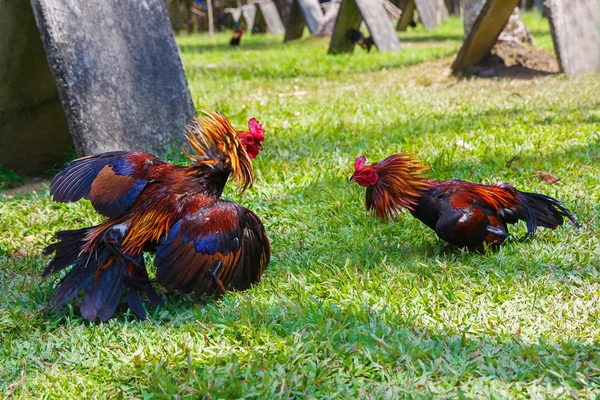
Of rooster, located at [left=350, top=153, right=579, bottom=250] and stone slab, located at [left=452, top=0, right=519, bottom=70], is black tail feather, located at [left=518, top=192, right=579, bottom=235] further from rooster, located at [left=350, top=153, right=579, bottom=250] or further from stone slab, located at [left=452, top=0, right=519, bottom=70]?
stone slab, located at [left=452, top=0, right=519, bottom=70]

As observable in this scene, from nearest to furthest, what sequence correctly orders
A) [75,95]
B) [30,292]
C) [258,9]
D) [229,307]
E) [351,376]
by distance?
[351,376] < [229,307] < [30,292] < [75,95] < [258,9]

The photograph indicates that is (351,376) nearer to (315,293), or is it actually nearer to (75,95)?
(315,293)

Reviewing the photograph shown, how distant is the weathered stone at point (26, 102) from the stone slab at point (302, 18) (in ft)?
32.3

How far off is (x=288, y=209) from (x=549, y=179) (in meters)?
1.82

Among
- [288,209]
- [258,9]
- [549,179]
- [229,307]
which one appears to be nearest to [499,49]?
[549,179]

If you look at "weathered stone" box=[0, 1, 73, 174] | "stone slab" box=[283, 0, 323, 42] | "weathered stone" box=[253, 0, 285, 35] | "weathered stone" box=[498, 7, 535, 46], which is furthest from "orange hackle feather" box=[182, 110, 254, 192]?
"weathered stone" box=[253, 0, 285, 35]

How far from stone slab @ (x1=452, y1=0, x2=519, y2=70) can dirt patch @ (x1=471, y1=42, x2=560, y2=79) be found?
0.16m

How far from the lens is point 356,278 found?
3.42m

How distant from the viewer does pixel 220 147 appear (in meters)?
3.40

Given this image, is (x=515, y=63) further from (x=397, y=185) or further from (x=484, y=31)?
(x=397, y=185)

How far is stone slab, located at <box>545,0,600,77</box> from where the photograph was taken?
26.3 ft

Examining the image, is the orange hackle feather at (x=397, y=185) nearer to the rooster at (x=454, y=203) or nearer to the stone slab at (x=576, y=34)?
the rooster at (x=454, y=203)

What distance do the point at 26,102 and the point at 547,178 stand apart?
13.3 feet

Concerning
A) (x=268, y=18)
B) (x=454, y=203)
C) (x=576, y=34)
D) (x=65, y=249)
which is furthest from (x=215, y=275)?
(x=268, y=18)
